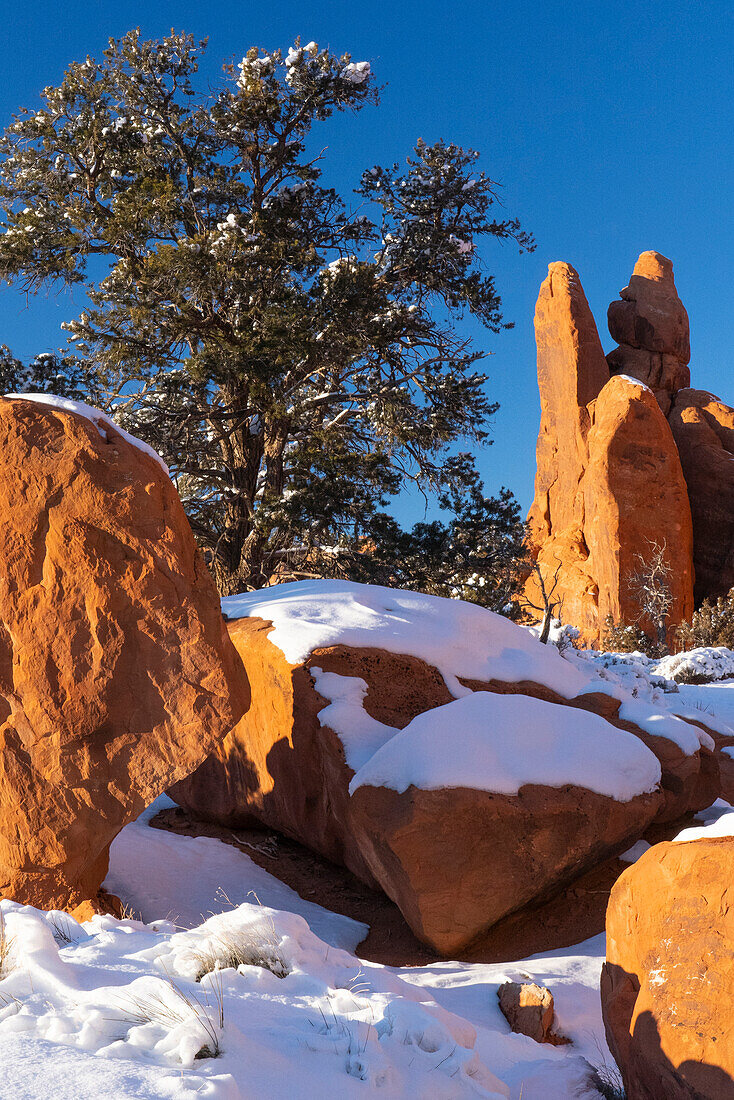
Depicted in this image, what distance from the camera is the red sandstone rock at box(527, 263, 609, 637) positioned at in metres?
27.5

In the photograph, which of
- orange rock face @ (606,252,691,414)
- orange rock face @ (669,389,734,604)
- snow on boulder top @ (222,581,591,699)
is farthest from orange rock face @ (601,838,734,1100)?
orange rock face @ (606,252,691,414)

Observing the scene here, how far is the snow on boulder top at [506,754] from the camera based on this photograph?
5.14 meters

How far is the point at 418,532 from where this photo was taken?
13.0 metres

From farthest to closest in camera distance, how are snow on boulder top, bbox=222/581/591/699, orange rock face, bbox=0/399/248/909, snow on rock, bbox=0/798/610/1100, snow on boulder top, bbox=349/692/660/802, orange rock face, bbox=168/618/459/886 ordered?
snow on boulder top, bbox=222/581/591/699
orange rock face, bbox=168/618/459/886
snow on boulder top, bbox=349/692/660/802
orange rock face, bbox=0/399/248/909
snow on rock, bbox=0/798/610/1100

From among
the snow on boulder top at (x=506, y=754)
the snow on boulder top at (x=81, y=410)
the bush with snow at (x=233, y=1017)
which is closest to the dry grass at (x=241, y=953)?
the bush with snow at (x=233, y=1017)

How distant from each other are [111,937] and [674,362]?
1162 inches

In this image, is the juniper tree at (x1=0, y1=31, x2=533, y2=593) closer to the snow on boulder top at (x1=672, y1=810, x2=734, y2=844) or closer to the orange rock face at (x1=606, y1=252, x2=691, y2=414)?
the snow on boulder top at (x1=672, y1=810, x2=734, y2=844)

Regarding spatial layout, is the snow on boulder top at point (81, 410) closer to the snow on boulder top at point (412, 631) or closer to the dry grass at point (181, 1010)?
the snow on boulder top at point (412, 631)

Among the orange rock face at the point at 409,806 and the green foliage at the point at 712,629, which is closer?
the orange rock face at the point at 409,806

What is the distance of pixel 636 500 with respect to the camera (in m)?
24.9

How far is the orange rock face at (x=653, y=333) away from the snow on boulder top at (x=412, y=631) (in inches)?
934

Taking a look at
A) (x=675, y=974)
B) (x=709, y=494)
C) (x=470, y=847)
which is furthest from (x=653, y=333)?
(x=675, y=974)

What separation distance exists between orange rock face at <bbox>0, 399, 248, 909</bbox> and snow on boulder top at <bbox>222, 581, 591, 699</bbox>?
5.84 feet

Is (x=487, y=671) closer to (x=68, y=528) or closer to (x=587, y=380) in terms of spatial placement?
(x=68, y=528)
